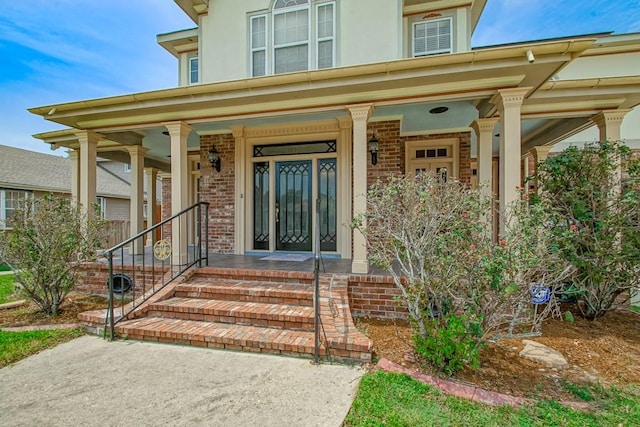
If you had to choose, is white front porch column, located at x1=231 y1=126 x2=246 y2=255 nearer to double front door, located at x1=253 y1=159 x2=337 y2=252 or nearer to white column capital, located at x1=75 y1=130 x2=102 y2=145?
double front door, located at x1=253 y1=159 x2=337 y2=252

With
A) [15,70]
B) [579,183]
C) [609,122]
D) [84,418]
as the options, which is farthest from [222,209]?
[15,70]

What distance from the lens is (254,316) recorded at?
364cm

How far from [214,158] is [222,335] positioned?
15.3 ft

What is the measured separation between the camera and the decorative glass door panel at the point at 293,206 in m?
6.66

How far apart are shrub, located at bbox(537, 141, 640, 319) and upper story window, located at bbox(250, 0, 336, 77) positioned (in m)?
4.54

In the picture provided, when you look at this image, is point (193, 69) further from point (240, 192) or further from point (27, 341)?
point (27, 341)

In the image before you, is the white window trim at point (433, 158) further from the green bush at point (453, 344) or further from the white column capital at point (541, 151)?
the green bush at point (453, 344)

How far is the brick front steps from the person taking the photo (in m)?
3.08

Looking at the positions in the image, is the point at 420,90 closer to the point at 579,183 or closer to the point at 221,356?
the point at 579,183

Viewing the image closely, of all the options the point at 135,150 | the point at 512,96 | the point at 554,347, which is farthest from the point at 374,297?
the point at 135,150

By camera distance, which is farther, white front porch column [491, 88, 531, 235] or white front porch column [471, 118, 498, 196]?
white front porch column [471, 118, 498, 196]

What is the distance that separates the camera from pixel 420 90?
177 inches

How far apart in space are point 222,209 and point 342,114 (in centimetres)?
345

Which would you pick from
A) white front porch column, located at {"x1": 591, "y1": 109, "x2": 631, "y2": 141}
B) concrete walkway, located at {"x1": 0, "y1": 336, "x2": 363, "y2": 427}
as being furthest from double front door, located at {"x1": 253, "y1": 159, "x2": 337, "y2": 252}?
white front porch column, located at {"x1": 591, "y1": 109, "x2": 631, "y2": 141}
